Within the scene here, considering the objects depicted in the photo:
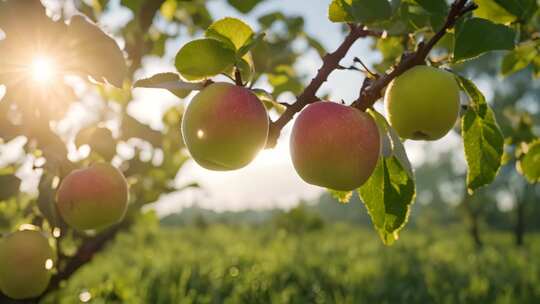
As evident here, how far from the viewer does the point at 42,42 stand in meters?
1.33

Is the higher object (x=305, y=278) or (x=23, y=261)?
(x=23, y=261)

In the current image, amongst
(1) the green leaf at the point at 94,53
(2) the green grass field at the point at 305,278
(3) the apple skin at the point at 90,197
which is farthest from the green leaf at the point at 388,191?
(2) the green grass field at the point at 305,278

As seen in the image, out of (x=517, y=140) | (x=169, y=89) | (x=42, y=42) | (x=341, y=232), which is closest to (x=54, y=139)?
(x=42, y=42)

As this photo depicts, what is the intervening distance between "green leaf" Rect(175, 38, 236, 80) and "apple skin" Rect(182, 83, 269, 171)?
1.6 inches

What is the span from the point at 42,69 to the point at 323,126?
0.89 meters

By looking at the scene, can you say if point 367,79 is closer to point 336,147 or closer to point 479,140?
point 336,147

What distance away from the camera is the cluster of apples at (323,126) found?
1.00 metres

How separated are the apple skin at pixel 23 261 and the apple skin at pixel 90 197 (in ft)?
0.52

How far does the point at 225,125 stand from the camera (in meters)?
0.99

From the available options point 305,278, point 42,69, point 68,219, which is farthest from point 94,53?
point 305,278

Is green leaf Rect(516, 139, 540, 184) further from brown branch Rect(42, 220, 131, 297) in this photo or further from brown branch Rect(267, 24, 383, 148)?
brown branch Rect(42, 220, 131, 297)

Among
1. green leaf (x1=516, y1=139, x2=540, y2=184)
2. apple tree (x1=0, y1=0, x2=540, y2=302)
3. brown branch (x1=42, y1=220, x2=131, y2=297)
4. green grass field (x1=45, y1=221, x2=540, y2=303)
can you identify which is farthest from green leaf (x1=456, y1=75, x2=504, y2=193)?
green grass field (x1=45, y1=221, x2=540, y2=303)

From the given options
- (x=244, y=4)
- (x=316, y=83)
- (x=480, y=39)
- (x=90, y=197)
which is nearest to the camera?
(x=480, y=39)

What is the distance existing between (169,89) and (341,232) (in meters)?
11.6
